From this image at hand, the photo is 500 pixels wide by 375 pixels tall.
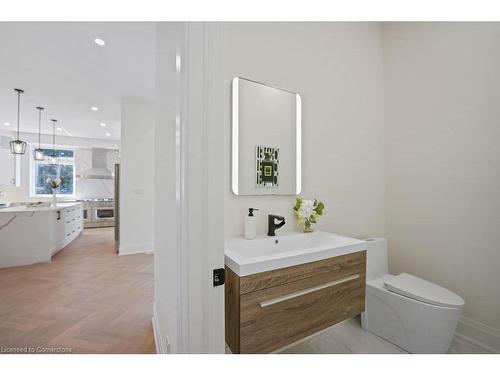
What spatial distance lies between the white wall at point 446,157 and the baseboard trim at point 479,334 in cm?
4

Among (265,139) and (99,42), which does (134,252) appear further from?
(265,139)

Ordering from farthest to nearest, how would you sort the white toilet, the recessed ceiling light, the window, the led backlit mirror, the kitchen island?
the window, the kitchen island, the recessed ceiling light, the led backlit mirror, the white toilet

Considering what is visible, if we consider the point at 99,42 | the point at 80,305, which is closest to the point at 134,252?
the point at 80,305

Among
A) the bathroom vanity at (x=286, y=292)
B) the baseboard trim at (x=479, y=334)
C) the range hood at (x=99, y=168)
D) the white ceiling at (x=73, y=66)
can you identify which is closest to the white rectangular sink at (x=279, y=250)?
the bathroom vanity at (x=286, y=292)

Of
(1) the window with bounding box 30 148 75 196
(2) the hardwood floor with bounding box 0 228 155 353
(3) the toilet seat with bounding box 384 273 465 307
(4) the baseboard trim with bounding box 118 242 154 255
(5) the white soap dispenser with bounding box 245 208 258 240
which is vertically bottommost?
(2) the hardwood floor with bounding box 0 228 155 353

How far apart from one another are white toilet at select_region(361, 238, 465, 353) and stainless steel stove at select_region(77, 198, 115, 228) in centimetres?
728

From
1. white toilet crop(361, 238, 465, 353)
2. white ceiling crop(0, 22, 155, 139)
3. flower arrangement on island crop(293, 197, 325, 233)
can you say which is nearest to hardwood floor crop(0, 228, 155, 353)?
flower arrangement on island crop(293, 197, 325, 233)

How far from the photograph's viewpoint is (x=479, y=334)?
66.7 inches

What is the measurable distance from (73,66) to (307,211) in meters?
3.49

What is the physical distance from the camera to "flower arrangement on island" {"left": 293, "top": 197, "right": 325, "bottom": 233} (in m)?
1.71

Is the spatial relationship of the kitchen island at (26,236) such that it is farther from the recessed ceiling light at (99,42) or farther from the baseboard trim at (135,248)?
the recessed ceiling light at (99,42)

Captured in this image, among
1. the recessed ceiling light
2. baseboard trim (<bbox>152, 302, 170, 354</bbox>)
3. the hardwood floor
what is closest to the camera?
baseboard trim (<bbox>152, 302, 170, 354</bbox>)

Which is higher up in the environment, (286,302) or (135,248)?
(286,302)

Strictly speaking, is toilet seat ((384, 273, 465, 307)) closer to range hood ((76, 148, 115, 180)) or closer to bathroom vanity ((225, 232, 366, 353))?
bathroom vanity ((225, 232, 366, 353))
